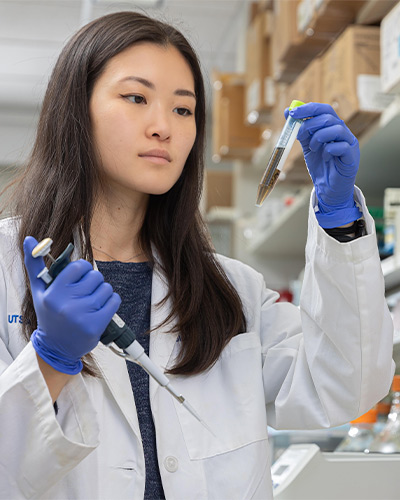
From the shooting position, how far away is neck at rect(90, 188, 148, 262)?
1531 mm

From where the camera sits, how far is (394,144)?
2451 mm

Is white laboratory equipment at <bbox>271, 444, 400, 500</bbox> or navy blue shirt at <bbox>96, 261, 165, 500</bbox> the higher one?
navy blue shirt at <bbox>96, 261, 165, 500</bbox>

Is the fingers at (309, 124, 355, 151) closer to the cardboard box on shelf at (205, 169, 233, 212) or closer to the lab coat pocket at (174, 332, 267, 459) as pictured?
the lab coat pocket at (174, 332, 267, 459)

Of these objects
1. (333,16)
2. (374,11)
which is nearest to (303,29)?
(333,16)

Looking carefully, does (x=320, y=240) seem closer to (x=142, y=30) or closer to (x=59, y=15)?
(x=142, y=30)

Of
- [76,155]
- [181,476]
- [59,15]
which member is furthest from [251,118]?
[181,476]

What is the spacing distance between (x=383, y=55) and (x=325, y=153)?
970 mm

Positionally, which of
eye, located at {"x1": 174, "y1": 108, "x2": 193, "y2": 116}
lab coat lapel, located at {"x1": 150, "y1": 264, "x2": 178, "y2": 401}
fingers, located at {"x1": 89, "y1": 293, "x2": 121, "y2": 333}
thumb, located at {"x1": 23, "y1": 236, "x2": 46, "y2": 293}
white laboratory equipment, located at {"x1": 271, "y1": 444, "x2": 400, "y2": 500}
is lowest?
white laboratory equipment, located at {"x1": 271, "y1": 444, "x2": 400, "y2": 500}

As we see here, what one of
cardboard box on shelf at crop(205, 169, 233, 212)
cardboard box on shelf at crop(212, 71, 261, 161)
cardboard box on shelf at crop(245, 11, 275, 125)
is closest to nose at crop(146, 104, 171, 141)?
cardboard box on shelf at crop(245, 11, 275, 125)

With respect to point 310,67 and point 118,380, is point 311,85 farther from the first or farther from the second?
point 118,380

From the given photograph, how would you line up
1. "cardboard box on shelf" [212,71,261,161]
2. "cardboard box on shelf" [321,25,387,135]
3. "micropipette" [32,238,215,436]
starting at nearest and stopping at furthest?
"micropipette" [32,238,215,436] → "cardboard box on shelf" [321,25,387,135] → "cardboard box on shelf" [212,71,261,161]

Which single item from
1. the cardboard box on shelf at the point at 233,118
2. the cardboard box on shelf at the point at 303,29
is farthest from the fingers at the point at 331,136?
the cardboard box on shelf at the point at 233,118

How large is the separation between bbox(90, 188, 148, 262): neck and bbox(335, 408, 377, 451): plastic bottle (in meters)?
0.93

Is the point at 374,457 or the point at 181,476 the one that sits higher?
the point at 181,476
